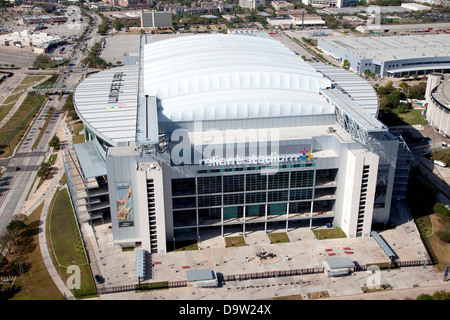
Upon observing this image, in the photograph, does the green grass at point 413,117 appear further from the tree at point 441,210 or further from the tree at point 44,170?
the tree at point 44,170

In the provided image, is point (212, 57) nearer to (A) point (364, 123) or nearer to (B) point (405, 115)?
(A) point (364, 123)

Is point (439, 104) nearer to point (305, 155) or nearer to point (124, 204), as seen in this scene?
point (305, 155)

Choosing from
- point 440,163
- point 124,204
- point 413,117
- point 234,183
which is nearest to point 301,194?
point 234,183

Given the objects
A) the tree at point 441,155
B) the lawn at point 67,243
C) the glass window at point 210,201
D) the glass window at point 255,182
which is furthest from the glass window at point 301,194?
the tree at point 441,155

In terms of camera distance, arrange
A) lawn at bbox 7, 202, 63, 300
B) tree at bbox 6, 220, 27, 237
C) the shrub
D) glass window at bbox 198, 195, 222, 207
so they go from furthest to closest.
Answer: tree at bbox 6, 220, 27, 237
glass window at bbox 198, 195, 222, 207
the shrub
lawn at bbox 7, 202, 63, 300

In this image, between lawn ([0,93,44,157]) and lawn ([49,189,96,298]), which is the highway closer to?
lawn ([0,93,44,157])

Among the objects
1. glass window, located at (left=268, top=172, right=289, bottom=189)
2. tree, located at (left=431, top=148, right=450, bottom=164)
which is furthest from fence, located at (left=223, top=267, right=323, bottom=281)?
tree, located at (left=431, top=148, right=450, bottom=164)
